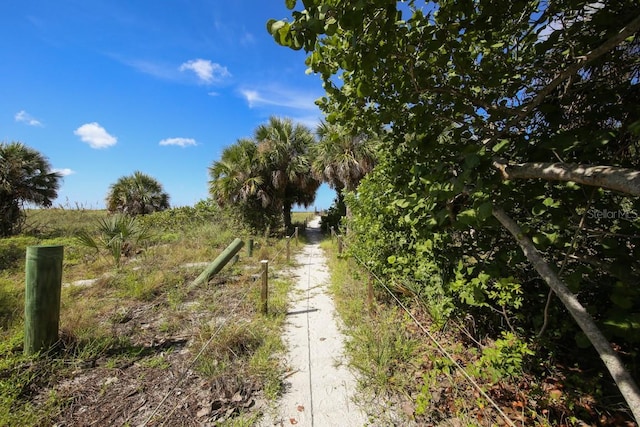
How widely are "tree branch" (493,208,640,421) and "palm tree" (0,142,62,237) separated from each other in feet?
55.4

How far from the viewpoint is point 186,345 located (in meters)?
3.35

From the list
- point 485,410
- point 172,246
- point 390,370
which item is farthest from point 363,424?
point 172,246

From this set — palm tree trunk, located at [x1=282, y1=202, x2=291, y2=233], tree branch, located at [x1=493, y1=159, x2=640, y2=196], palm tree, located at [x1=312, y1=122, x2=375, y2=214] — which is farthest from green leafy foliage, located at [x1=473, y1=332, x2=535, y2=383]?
palm tree trunk, located at [x1=282, y1=202, x2=291, y2=233]

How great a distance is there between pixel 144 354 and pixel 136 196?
703 inches

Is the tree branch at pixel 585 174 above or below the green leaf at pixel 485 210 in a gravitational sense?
above

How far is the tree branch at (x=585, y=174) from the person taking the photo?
1056 mm

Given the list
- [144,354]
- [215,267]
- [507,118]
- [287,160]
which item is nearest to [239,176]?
[287,160]

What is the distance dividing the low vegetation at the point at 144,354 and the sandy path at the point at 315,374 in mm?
191

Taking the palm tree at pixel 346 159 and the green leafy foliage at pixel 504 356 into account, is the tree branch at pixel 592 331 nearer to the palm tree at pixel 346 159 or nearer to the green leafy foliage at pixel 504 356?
the green leafy foliage at pixel 504 356

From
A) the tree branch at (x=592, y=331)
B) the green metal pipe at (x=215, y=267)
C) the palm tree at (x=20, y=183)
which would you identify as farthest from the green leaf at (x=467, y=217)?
the palm tree at (x=20, y=183)

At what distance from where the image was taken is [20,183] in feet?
39.0

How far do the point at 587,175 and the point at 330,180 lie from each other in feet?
39.1

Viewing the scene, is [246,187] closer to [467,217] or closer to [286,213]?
[286,213]

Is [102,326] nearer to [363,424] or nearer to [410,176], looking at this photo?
[363,424]
